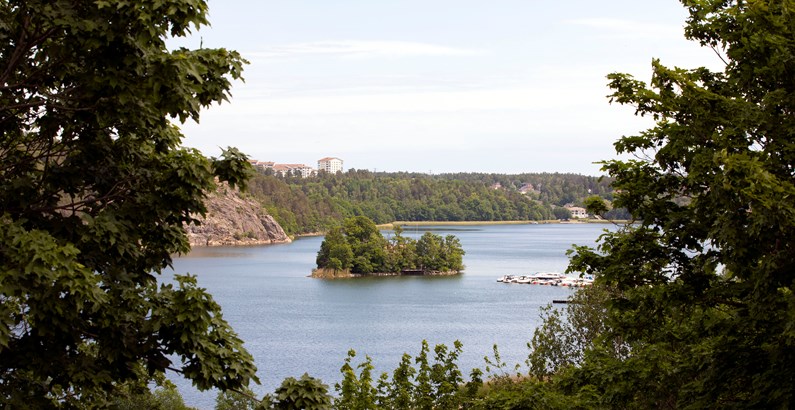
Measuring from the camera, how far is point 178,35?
8281mm

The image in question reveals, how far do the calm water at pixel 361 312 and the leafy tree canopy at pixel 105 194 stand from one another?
26.6 metres

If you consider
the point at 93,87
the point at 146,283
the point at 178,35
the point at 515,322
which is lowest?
the point at 515,322

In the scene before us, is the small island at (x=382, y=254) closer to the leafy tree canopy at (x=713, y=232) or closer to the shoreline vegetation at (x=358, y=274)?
the shoreline vegetation at (x=358, y=274)

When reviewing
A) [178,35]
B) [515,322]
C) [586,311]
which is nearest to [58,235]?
[178,35]

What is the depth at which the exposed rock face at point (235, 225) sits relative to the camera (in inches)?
5709

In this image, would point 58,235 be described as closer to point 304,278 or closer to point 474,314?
point 474,314

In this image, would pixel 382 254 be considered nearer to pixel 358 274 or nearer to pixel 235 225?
pixel 358 274

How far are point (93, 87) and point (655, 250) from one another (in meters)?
Answer: 7.78

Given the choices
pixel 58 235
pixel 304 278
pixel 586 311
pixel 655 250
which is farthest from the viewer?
pixel 304 278

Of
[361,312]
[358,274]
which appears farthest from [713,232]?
[358,274]

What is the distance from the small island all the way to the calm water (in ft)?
11.0

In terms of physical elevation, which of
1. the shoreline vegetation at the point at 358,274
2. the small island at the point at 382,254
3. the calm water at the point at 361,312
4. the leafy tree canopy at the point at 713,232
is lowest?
the calm water at the point at 361,312

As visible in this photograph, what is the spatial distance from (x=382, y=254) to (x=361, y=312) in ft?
112

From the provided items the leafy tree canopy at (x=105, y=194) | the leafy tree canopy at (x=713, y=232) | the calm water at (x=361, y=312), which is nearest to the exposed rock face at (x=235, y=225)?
the calm water at (x=361, y=312)
